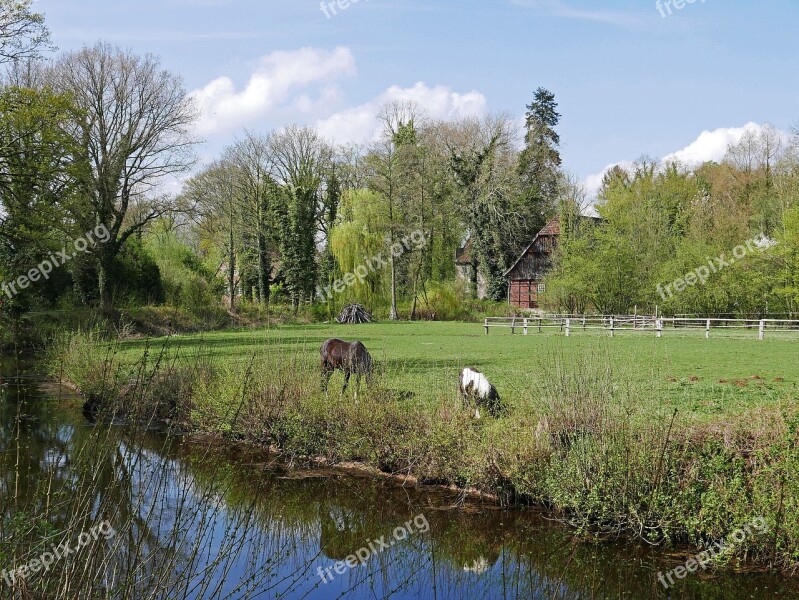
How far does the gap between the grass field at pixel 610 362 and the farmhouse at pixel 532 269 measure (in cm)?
2232

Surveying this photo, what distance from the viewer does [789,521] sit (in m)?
7.54

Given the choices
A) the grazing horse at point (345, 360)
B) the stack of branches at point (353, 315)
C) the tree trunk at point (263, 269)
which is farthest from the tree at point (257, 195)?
the grazing horse at point (345, 360)

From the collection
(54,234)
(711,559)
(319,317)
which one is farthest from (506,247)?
(711,559)

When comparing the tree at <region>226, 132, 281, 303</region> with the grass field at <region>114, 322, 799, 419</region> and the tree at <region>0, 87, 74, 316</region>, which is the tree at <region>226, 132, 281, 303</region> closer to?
the grass field at <region>114, 322, 799, 419</region>

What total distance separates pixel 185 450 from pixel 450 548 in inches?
256

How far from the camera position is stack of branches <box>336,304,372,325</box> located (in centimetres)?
4928

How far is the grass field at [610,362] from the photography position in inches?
447

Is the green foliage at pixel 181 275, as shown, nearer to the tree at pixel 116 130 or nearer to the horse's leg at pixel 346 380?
the tree at pixel 116 130

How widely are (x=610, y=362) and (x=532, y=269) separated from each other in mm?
48291

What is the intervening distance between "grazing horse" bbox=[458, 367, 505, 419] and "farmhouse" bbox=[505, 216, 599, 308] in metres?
44.5

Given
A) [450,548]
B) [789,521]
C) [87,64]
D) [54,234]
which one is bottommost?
[450,548]

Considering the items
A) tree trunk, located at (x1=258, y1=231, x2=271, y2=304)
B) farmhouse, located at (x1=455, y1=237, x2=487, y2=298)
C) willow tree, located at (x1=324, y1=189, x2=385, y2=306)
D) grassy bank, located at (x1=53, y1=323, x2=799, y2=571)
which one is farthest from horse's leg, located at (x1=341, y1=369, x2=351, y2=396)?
farmhouse, located at (x1=455, y1=237, x2=487, y2=298)

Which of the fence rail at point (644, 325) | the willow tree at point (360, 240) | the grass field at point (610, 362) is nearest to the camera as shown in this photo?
the grass field at point (610, 362)

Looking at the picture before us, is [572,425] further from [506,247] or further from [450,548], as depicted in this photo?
[506,247]
